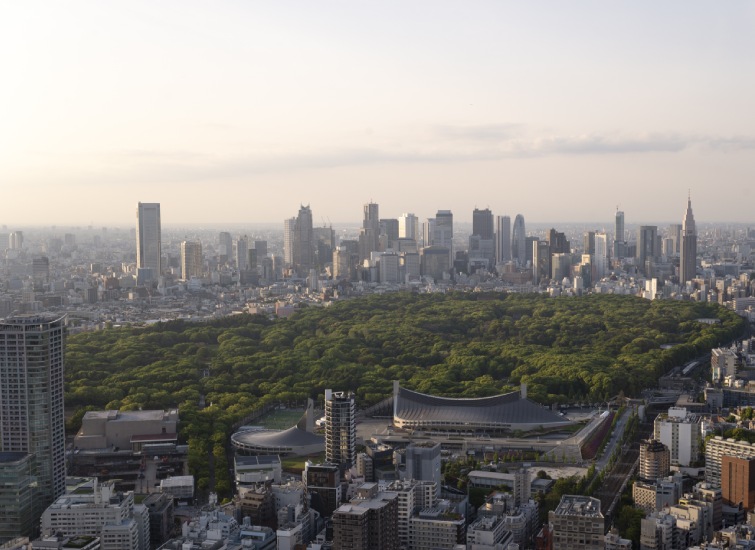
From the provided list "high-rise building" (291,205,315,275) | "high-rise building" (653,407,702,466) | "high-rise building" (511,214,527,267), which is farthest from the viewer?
"high-rise building" (511,214,527,267)

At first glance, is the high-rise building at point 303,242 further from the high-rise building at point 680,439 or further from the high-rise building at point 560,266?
the high-rise building at point 680,439

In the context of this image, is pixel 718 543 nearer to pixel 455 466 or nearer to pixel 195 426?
pixel 455 466

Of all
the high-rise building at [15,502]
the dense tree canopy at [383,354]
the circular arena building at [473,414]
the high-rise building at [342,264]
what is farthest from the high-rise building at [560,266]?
the high-rise building at [15,502]

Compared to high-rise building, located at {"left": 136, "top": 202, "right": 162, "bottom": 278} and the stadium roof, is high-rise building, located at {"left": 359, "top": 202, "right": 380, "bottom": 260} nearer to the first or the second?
high-rise building, located at {"left": 136, "top": 202, "right": 162, "bottom": 278}

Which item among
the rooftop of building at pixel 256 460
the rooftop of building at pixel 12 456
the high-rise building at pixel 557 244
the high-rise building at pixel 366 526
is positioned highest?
the high-rise building at pixel 557 244

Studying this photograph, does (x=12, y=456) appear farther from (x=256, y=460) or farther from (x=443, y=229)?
(x=443, y=229)

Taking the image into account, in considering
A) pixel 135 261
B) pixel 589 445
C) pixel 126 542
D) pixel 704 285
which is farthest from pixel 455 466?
pixel 135 261

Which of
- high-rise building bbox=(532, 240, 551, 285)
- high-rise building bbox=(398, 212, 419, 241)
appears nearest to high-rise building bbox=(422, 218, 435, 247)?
high-rise building bbox=(398, 212, 419, 241)
